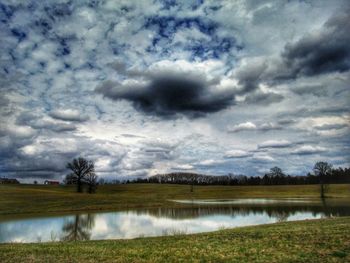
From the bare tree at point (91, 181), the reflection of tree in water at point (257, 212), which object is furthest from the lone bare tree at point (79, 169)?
the reflection of tree in water at point (257, 212)

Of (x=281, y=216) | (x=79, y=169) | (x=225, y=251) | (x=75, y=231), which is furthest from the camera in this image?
(x=79, y=169)

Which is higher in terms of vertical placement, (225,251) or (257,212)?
(225,251)

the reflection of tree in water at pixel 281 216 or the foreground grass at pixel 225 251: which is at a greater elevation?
the foreground grass at pixel 225 251

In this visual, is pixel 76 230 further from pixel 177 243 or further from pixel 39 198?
pixel 39 198

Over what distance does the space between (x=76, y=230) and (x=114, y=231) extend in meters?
4.35

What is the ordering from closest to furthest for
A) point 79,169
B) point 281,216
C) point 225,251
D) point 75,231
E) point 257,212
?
point 225,251 < point 75,231 < point 281,216 < point 257,212 < point 79,169

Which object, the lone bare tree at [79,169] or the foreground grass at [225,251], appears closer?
the foreground grass at [225,251]

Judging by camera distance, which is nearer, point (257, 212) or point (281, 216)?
point (281, 216)

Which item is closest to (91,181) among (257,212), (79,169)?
(79,169)

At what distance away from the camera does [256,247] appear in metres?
14.7

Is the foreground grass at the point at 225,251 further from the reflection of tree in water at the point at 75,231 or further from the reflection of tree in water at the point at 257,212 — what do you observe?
the reflection of tree in water at the point at 257,212

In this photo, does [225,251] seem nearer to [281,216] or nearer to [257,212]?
[281,216]

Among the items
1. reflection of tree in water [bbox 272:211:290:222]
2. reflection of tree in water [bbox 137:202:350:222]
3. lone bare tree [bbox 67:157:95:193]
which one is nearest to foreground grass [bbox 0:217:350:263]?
reflection of tree in water [bbox 272:211:290:222]

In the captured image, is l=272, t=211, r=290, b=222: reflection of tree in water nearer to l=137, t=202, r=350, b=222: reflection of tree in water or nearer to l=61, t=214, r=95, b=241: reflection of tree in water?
l=137, t=202, r=350, b=222: reflection of tree in water
